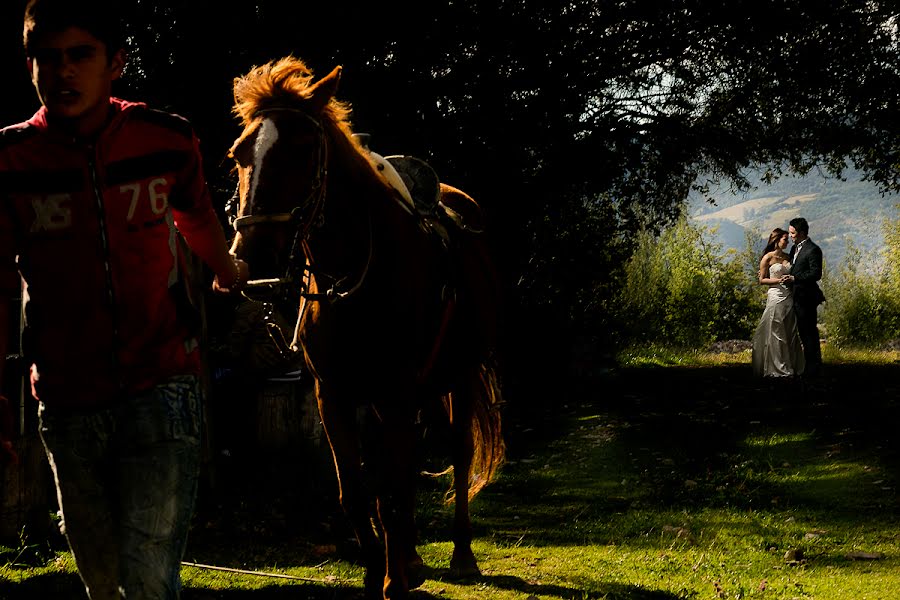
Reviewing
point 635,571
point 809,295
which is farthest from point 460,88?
point 635,571

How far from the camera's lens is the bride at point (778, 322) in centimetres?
1485

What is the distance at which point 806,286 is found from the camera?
48.4ft

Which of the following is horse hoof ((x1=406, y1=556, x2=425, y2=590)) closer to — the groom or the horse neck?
the horse neck

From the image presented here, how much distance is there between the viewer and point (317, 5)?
439 inches

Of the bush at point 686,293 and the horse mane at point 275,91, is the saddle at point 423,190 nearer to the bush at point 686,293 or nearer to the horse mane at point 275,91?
the horse mane at point 275,91

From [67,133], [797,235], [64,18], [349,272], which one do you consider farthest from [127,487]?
[797,235]

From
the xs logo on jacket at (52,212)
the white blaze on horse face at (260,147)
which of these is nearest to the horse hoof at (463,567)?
the white blaze on horse face at (260,147)

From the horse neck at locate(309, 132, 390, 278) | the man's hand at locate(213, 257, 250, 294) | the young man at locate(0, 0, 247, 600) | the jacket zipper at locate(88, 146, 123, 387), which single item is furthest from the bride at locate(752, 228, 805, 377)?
the jacket zipper at locate(88, 146, 123, 387)

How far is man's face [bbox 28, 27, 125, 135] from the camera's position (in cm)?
256

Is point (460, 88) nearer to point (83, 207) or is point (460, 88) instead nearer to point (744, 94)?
point (744, 94)

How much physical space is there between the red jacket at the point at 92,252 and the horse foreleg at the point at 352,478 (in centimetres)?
244

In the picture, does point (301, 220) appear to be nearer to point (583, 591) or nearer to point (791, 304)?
point (583, 591)

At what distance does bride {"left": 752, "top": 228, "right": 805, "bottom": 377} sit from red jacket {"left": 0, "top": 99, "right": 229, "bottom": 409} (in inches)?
521

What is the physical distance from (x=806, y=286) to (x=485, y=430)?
31.1ft
